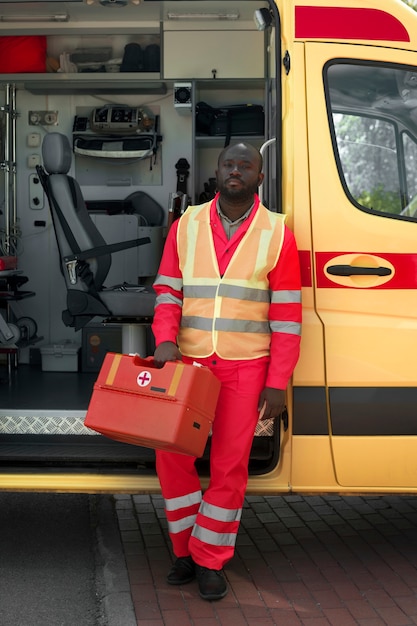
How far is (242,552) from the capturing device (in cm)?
475

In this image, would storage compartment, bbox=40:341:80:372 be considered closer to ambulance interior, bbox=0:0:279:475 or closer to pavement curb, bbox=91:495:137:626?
ambulance interior, bbox=0:0:279:475

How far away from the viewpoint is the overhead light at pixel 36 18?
22.2 feet

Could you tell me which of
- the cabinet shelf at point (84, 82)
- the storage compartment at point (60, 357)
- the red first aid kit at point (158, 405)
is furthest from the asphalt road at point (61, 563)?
the cabinet shelf at point (84, 82)

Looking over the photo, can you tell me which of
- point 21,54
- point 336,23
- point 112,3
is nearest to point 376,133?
point 336,23

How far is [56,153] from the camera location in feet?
18.5

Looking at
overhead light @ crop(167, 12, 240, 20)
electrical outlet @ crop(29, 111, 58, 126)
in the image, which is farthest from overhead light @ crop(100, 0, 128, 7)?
electrical outlet @ crop(29, 111, 58, 126)

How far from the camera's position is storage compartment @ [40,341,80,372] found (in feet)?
22.7

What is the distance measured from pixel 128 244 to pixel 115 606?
258cm

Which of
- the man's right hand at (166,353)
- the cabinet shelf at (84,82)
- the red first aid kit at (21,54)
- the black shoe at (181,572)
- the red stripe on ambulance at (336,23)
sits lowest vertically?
the black shoe at (181,572)

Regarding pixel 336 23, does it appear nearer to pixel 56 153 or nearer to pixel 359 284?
pixel 359 284

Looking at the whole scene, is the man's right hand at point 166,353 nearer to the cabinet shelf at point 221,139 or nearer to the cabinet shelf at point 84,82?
the cabinet shelf at point 221,139

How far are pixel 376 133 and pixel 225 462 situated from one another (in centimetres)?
156

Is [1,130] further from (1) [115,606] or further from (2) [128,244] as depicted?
(1) [115,606]

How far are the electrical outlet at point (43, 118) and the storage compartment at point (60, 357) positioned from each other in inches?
78.2
